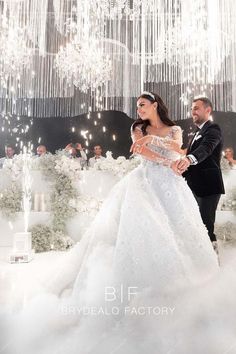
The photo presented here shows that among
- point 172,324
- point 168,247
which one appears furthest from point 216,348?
point 168,247

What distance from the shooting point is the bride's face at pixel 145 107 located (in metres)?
2.35

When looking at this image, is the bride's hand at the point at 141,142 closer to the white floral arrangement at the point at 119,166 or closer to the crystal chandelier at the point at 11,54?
the white floral arrangement at the point at 119,166

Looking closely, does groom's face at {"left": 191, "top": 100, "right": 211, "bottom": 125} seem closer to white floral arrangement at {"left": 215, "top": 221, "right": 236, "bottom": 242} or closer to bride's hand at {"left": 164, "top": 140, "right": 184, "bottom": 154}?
bride's hand at {"left": 164, "top": 140, "right": 184, "bottom": 154}

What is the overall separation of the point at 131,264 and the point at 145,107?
107cm

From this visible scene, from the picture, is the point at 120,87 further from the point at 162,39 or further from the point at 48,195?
the point at 48,195

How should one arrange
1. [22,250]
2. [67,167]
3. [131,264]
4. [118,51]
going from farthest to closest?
1. [118,51]
2. [67,167]
3. [22,250]
4. [131,264]

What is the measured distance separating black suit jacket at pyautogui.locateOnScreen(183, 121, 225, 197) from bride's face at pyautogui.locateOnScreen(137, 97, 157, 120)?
527mm

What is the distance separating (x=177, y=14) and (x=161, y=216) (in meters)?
2.67

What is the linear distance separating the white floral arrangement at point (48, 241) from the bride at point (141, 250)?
1742mm

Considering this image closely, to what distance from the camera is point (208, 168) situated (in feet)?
8.96

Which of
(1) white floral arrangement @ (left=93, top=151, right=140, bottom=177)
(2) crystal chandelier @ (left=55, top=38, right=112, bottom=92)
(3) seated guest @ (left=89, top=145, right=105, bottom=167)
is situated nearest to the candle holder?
(1) white floral arrangement @ (left=93, top=151, right=140, bottom=177)

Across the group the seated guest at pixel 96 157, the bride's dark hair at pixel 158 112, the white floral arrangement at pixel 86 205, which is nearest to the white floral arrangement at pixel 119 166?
the white floral arrangement at pixel 86 205

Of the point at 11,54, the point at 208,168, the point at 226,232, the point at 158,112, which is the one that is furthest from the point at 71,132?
the point at 158,112

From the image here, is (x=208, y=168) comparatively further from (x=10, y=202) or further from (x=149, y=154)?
(x=10, y=202)
